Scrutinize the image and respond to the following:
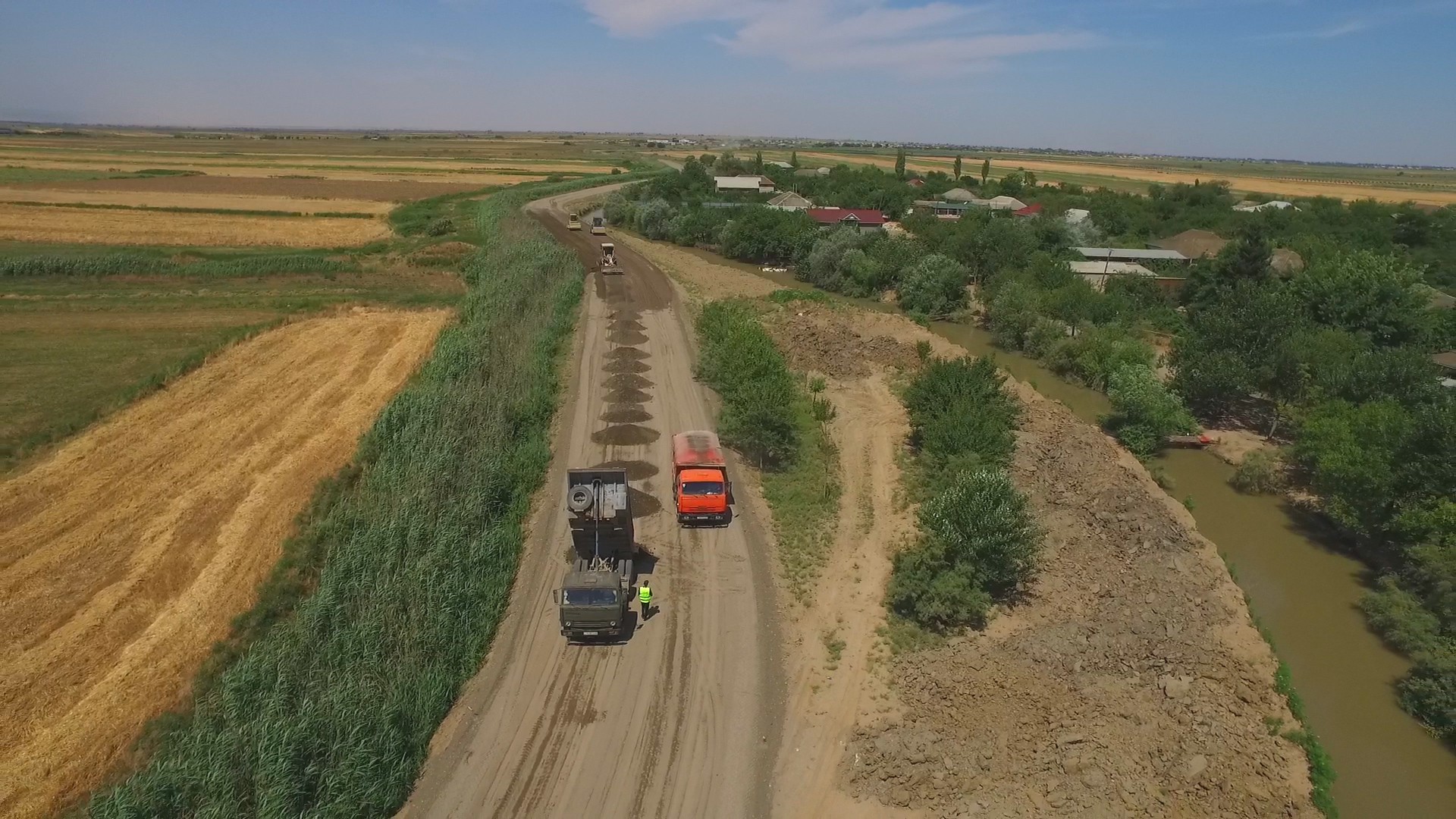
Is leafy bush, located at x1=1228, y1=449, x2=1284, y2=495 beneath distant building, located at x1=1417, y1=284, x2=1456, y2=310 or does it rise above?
beneath

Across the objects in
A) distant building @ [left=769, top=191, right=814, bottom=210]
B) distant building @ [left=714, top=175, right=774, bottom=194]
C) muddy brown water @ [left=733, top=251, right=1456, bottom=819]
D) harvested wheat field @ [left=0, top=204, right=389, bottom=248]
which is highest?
distant building @ [left=714, top=175, right=774, bottom=194]

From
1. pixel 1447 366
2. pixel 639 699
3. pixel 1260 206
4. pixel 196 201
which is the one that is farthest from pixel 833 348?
pixel 196 201

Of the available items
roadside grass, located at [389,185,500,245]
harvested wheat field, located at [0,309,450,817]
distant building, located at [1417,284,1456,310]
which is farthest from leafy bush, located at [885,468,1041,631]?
roadside grass, located at [389,185,500,245]

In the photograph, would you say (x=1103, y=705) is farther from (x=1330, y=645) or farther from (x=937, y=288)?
(x=937, y=288)

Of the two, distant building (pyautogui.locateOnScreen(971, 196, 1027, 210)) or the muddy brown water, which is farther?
distant building (pyautogui.locateOnScreen(971, 196, 1027, 210))

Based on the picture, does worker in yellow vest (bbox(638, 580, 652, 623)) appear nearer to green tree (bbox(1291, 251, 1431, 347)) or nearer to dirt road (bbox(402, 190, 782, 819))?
dirt road (bbox(402, 190, 782, 819))

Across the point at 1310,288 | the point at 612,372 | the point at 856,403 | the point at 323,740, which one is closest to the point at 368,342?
the point at 612,372

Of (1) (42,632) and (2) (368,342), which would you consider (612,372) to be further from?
(1) (42,632)
